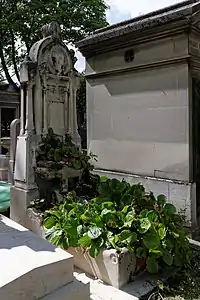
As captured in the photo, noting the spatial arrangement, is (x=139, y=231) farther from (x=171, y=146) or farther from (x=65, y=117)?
(x=65, y=117)

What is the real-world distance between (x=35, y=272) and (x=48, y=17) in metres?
15.3

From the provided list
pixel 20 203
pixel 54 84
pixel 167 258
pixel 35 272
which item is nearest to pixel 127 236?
pixel 167 258

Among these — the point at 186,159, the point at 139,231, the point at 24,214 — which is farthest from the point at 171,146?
the point at 24,214

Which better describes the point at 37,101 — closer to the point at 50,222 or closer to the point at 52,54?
the point at 52,54

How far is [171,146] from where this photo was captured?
4754 mm

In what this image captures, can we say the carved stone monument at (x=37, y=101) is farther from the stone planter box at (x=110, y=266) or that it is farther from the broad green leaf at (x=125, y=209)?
the broad green leaf at (x=125, y=209)

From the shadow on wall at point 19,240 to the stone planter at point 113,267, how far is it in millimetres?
584

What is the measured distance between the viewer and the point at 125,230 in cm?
303

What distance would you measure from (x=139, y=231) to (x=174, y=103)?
235 centimetres

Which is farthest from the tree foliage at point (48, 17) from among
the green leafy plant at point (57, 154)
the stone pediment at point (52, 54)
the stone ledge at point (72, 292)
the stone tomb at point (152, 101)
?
the stone ledge at point (72, 292)

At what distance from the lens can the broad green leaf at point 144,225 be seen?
9.92ft

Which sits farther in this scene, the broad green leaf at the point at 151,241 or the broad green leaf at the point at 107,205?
the broad green leaf at the point at 107,205

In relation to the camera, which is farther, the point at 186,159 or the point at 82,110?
the point at 82,110

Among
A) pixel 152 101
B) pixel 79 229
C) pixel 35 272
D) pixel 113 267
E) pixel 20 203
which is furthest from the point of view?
pixel 152 101
